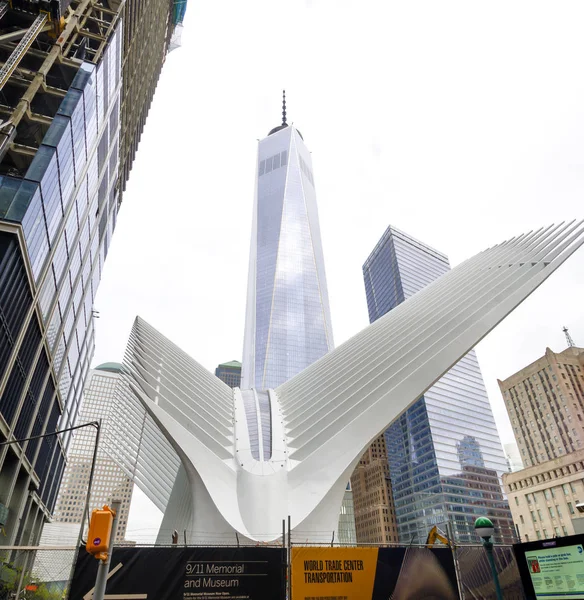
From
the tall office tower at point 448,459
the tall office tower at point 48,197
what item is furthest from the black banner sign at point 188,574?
the tall office tower at point 448,459

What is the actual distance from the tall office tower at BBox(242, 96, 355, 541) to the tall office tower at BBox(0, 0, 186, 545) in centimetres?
9470

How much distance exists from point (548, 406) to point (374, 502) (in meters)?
50.1

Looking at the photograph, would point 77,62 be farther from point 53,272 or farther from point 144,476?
point 144,476

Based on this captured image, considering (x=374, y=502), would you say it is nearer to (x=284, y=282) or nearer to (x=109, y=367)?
(x=284, y=282)

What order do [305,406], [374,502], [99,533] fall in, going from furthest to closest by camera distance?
[374,502]
[305,406]
[99,533]

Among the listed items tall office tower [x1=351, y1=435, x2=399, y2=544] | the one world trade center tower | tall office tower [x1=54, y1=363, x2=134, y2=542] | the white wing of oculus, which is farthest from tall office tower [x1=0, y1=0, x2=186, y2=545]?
tall office tower [x1=54, y1=363, x2=134, y2=542]

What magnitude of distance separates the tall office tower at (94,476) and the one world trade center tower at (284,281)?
4478 cm

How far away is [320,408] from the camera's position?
2516cm

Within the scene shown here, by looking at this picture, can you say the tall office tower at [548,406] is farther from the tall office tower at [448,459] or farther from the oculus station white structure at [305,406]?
the oculus station white structure at [305,406]

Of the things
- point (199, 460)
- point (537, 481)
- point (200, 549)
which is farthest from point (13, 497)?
point (537, 481)

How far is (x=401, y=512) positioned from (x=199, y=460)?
340 feet

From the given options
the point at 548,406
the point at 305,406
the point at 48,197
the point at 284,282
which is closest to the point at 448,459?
the point at 548,406

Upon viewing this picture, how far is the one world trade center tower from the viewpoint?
13850 cm

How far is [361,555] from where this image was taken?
9.38m
